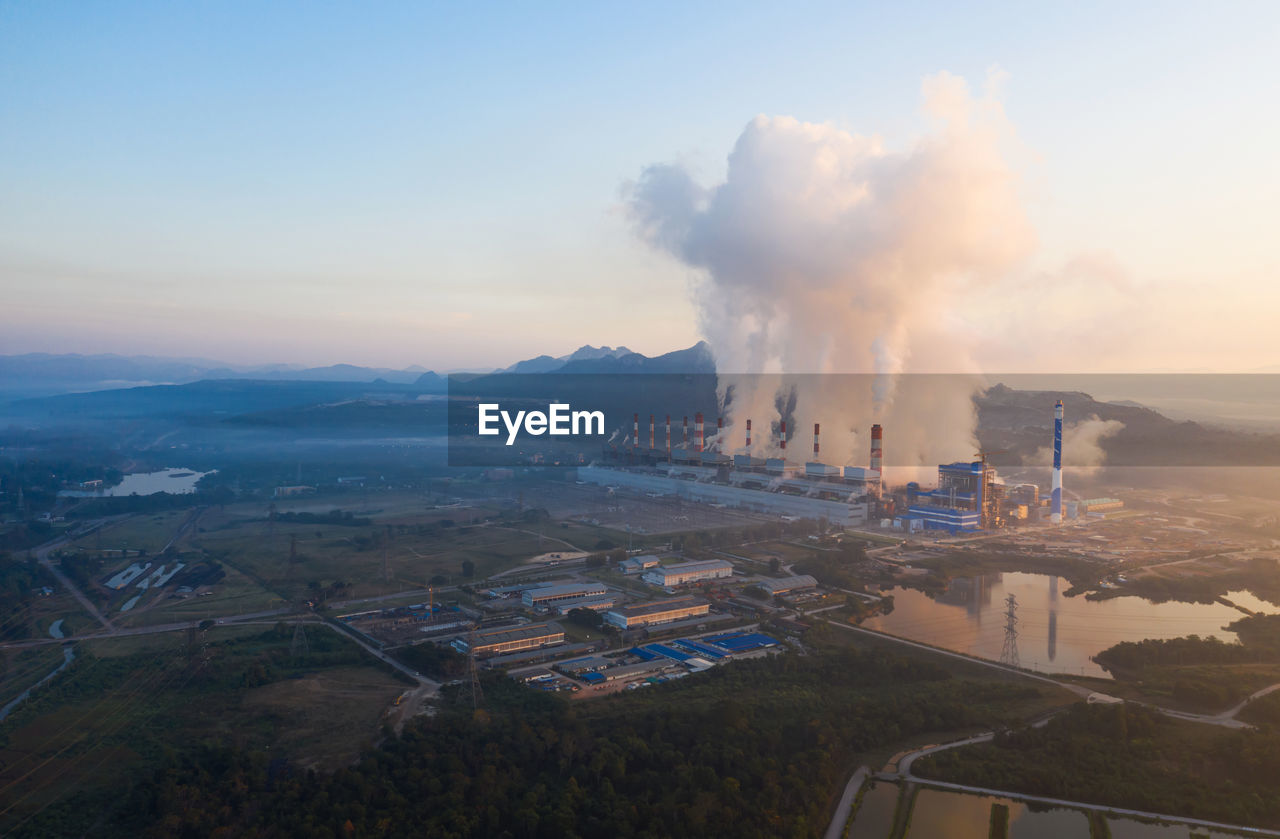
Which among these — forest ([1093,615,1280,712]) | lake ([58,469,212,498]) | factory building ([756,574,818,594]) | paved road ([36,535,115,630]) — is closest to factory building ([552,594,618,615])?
factory building ([756,574,818,594])

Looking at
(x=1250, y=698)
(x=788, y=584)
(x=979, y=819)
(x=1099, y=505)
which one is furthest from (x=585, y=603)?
(x=1099, y=505)

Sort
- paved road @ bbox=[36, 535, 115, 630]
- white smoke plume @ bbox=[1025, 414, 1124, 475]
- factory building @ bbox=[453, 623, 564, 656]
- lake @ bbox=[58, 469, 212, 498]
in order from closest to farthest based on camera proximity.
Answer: factory building @ bbox=[453, 623, 564, 656], paved road @ bbox=[36, 535, 115, 630], lake @ bbox=[58, 469, 212, 498], white smoke plume @ bbox=[1025, 414, 1124, 475]

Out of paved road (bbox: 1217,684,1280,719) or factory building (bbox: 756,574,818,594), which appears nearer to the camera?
paved road (bbox: 1217,684,1280,719)

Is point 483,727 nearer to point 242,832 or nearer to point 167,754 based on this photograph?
point 242,832

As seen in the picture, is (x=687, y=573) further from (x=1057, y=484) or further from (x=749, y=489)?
(x=1057, y=484)

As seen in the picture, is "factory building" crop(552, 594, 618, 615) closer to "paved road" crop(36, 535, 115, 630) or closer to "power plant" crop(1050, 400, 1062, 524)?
"paved road" crop(36, 535, 115, 630)

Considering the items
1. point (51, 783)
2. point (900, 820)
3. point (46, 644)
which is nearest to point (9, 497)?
point (46, 644)
